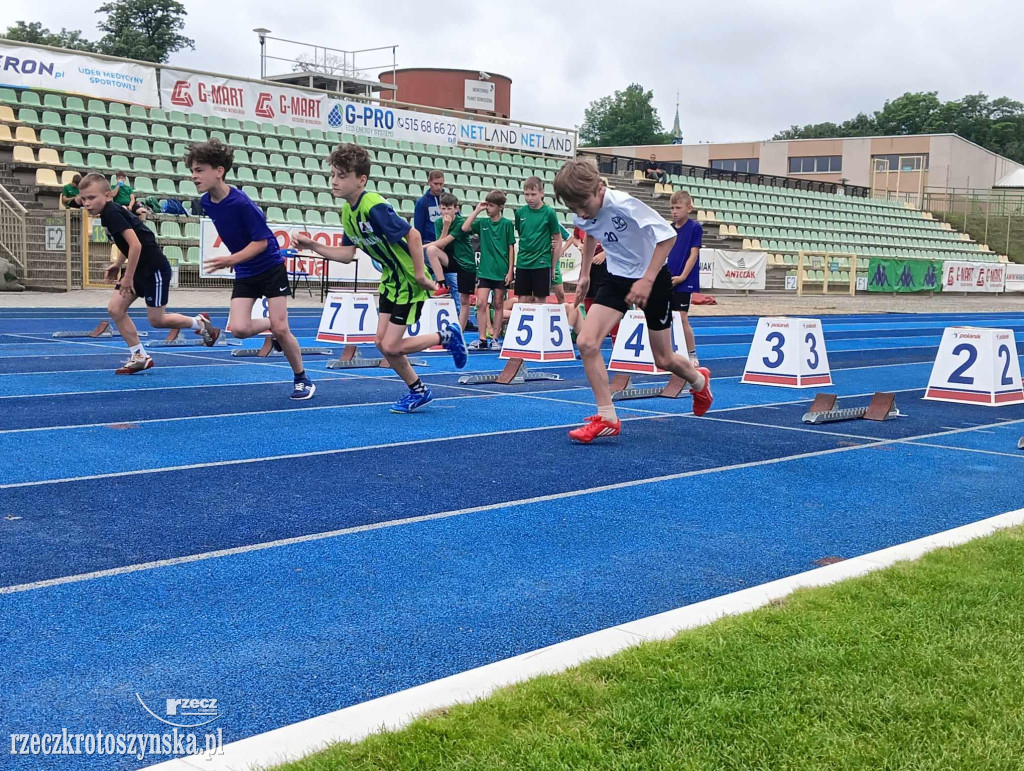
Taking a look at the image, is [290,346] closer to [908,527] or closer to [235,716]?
[908,527]

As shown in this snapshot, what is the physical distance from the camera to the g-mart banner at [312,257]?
71.8ft

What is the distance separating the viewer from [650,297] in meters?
6.99

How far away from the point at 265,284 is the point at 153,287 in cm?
200

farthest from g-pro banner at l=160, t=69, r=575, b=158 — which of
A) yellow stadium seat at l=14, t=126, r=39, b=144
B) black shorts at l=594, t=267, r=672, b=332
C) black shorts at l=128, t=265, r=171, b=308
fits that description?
black shorts at l=594, t=267, r=672, b=332

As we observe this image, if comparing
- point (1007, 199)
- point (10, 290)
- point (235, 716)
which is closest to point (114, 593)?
point (235, 716)

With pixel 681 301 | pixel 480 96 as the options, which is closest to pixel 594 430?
pixel 681 301

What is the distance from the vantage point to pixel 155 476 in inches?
228

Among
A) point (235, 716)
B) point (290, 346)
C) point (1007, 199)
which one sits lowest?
point (235, 716)

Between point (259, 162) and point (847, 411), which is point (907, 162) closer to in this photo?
point (259, 162)

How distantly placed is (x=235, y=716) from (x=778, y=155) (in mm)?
77139

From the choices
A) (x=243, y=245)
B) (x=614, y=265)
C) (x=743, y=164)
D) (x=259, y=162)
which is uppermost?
(x=743, y=164)

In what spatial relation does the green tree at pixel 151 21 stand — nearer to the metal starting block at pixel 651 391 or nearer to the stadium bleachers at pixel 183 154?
the stadium bleachers at pixel 183 154

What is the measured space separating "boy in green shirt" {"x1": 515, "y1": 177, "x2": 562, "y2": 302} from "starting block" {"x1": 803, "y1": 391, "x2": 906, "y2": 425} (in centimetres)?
421

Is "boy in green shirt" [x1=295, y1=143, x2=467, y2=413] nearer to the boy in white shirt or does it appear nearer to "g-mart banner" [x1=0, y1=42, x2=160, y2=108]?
the boy in white shirt
